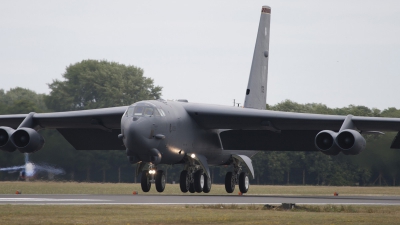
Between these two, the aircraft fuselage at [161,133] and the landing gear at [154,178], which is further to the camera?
the landing gear at [154,178]

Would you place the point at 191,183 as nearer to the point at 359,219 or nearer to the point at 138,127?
the point at 138,127

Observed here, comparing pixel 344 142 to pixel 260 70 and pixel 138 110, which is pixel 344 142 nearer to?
pixel 138 110

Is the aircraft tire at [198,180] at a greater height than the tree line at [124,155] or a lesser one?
lesser

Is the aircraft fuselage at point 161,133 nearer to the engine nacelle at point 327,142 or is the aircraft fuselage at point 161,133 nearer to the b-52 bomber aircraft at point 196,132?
the b-52 bomber aircraft at point 196,132

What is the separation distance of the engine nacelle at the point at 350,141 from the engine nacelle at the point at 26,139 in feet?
36.7

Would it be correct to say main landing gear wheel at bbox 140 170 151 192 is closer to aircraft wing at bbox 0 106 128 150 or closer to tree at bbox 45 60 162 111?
aircraft wing at bbox 0 106 128 150

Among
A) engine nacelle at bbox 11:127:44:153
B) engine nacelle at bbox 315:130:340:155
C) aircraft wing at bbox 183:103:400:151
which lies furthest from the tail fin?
engine nacelle at bbox 11:127:44:153

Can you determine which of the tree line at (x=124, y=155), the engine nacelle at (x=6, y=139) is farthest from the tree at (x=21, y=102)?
the engine nacelle at (x=6, y=139)

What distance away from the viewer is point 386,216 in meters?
18.5

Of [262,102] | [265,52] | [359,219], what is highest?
[265,52]

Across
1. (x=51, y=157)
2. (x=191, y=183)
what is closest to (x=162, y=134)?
(x=191, y=183)

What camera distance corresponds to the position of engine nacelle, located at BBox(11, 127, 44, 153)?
2886cm

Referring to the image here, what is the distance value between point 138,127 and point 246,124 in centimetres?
582

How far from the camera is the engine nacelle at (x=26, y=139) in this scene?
94.7 ft
